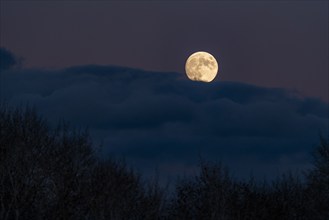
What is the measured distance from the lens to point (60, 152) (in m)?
49.6

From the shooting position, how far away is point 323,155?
52.8m

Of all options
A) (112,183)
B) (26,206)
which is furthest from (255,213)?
(26,206)

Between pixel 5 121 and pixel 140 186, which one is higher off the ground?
pixel 5 121

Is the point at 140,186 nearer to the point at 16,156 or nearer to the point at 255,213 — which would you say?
the point at 255,213

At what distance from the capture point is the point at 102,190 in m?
53.9

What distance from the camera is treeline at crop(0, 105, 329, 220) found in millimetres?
46594

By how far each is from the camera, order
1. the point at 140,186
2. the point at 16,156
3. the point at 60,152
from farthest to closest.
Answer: the point at 140,186 → the point at 60,152 → the point at 16,156

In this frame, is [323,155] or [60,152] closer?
[60,152]

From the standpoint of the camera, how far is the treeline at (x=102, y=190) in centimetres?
4659

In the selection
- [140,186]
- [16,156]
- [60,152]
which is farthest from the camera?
[140,186]

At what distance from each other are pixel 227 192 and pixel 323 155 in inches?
353

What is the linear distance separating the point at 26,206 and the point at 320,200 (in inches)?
783

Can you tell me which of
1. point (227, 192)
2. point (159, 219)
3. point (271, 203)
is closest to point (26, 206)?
point (159, 219)

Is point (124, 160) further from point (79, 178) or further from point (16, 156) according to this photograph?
point (16, 156)
